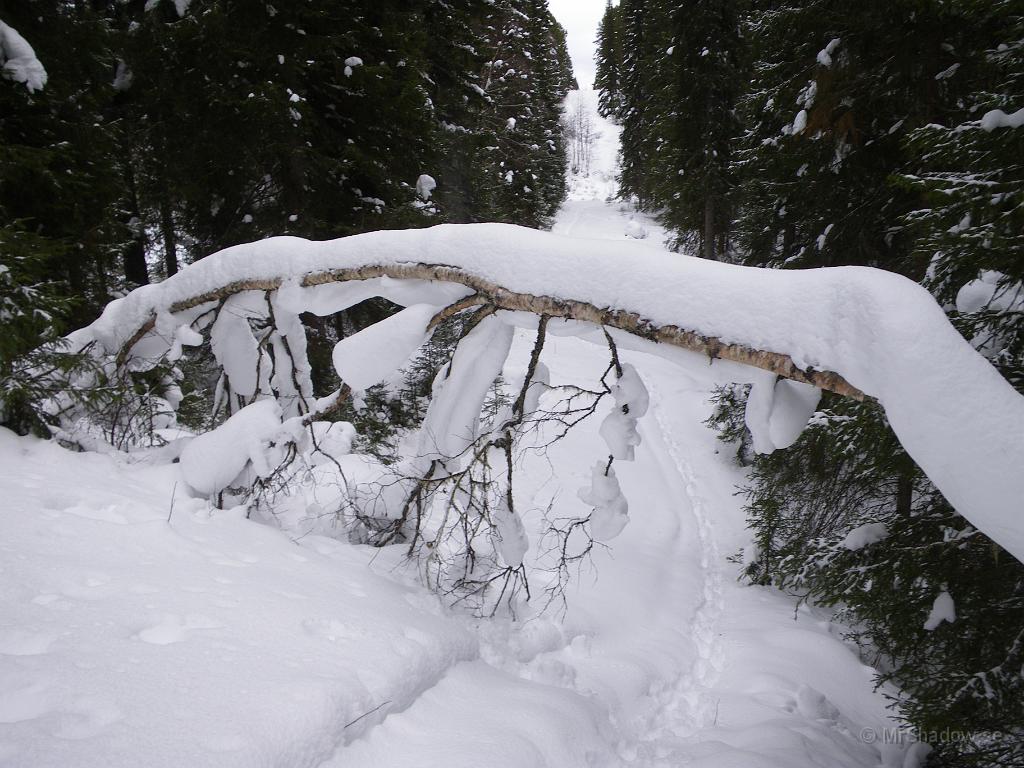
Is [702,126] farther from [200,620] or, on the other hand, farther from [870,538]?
[200,620]

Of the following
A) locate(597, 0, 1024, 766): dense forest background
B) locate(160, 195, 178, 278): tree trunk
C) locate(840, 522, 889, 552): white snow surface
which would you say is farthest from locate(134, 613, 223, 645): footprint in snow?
locate(160, 195, 178, 278): tree trunk

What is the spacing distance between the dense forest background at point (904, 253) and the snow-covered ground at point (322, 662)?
1045 mm

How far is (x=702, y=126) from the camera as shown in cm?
1642

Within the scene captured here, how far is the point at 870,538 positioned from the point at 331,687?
4748 millimetres

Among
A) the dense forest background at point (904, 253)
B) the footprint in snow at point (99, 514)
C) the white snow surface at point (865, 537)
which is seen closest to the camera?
the footprint in snow at point (99, 514)

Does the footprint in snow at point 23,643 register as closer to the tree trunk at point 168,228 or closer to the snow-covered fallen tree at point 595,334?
the snow-covered fallen tree at point 595,334

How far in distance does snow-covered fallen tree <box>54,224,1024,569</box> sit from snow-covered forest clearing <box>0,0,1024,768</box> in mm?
16

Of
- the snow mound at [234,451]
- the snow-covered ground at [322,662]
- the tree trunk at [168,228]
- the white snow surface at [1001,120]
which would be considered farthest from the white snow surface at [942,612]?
the tree trunk at [168,228]

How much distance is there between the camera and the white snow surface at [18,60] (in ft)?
16.4

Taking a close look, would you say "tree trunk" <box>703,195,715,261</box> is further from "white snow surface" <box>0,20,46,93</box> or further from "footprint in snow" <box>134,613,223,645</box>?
"footprint in snow" <box>134,613,223,645</box>

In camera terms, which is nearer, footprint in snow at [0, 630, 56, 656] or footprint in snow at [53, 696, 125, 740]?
footprint in snow at [53, 696, 125, 740]

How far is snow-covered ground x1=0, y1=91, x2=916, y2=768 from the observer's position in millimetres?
1938

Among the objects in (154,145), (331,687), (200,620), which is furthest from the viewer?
(154,145)

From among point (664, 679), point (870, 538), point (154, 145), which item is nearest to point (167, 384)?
point (154, 145)
